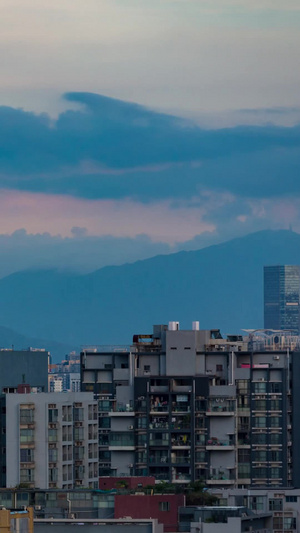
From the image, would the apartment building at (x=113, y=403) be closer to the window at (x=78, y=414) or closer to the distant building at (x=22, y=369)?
the distant building at (x=22, y=369)

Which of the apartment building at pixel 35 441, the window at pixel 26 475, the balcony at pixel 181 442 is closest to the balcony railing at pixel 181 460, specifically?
the balcony at pixel 181 442

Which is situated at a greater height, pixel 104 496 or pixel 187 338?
pixel 187 338

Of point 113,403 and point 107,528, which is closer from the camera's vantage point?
point 107,528

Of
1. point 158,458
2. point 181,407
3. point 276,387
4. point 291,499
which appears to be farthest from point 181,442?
point 291,499

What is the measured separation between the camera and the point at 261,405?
10556 cm

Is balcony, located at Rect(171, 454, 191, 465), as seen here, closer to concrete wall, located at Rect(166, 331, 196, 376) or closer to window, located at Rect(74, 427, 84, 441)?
concrete wall, located at Rect(166, 331, 196, 376)

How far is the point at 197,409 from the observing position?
101 m

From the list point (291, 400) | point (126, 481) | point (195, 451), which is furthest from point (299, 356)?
point (126, 481)

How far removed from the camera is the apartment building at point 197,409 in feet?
329

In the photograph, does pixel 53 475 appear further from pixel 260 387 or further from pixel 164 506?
pixel 260 387

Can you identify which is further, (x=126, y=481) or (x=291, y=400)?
(x=291, y=400)

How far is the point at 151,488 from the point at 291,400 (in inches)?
1324

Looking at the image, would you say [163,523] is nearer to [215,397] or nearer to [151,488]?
[151,488]

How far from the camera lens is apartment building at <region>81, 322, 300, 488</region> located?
10019cm
